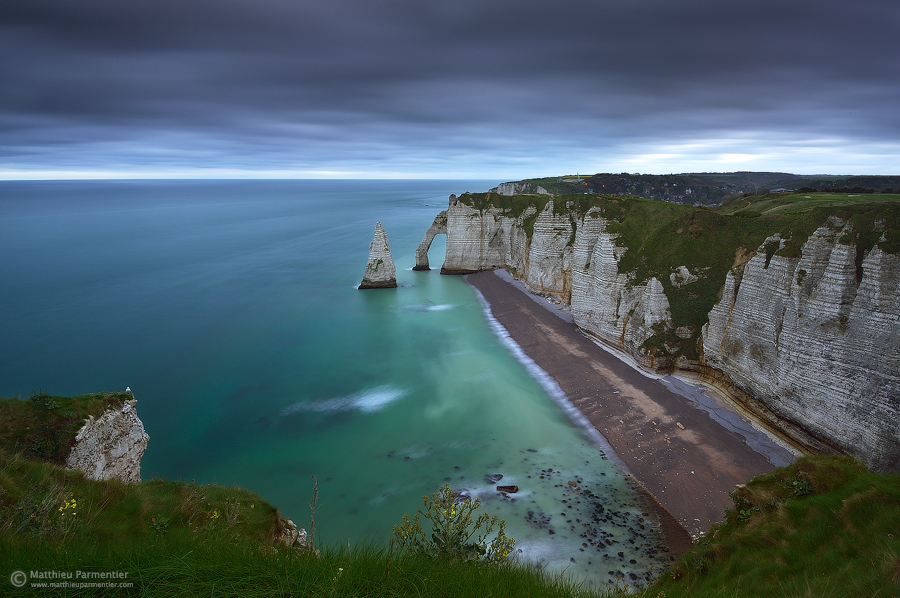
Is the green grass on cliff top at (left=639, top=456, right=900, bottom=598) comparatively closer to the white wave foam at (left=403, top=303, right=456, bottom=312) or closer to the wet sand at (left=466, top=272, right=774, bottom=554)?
the wet sand at (left=466, top=272, right=774, bottom=554)

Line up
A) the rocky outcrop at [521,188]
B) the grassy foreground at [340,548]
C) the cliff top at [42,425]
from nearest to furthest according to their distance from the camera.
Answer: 1. the grassy foreground at [340,548]
2. the cliff top at [42,425]
3. the rocky outcrop at [521,188]

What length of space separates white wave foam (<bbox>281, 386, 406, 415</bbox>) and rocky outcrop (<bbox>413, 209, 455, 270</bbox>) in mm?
38452

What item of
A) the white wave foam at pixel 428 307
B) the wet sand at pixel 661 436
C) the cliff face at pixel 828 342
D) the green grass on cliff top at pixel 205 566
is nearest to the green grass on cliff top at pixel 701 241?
the cliff face at pixel 828 342

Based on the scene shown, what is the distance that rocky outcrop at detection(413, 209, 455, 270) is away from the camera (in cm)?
6338

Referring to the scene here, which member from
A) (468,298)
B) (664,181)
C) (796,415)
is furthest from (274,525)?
(664,181)

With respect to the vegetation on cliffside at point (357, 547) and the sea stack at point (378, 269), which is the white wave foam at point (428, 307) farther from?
the vegetation on cliffside at point (357, 547)

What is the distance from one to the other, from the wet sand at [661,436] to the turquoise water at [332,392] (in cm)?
131

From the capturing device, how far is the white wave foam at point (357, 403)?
2690cm

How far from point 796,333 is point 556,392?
13251 mm

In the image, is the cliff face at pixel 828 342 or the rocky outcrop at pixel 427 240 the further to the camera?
Result: the rocky outcrop at pixel 427 240

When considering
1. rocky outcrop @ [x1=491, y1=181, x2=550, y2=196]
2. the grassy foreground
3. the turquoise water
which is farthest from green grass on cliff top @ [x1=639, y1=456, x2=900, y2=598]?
rocky outcrop @ [x1=491, y1=181, x2=550, y2=196]

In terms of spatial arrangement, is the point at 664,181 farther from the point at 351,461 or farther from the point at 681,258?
the point at 351,461

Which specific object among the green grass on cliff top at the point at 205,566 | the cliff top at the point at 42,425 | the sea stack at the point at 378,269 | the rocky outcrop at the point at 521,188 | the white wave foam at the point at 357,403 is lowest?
the white wave foam at the point at 357,403

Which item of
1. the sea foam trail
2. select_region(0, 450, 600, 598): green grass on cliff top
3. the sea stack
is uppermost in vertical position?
select_region(0, 450, 600, 598): green grass on cliff top
